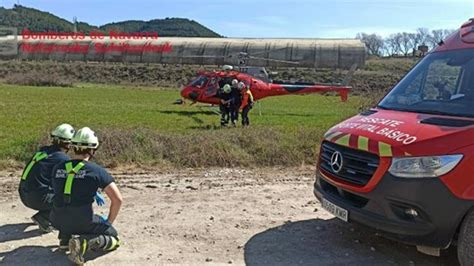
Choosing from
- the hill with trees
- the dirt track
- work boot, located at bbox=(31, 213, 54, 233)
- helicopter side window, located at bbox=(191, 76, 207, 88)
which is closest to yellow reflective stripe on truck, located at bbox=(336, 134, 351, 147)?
the dirt track

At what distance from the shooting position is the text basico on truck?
426 centimetres

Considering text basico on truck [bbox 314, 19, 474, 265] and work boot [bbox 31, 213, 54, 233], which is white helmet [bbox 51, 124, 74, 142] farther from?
text basico on truck [bbox 314, 19, 474, 265]

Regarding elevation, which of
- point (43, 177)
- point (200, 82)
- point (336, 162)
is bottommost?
point (43, 177)

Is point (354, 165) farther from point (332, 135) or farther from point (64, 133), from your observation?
point (64, 133)

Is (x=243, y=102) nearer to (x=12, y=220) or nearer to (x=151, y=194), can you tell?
(x=151, y=194)

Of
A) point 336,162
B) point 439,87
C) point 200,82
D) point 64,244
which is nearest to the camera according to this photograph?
point 64,244

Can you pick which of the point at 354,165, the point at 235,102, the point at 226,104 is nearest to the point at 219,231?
the point at 354,165

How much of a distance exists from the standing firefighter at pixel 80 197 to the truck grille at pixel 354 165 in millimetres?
2215

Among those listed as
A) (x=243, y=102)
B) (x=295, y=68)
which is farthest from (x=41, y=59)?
(x=243, y=102)

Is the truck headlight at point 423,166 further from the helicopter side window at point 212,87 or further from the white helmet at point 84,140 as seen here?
the helicopter side window at point 212,87

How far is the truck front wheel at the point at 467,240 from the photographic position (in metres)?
4.29

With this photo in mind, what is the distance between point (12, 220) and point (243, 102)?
36.8 feet

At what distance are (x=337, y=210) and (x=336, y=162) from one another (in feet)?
1.58

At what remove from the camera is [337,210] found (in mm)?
5031
